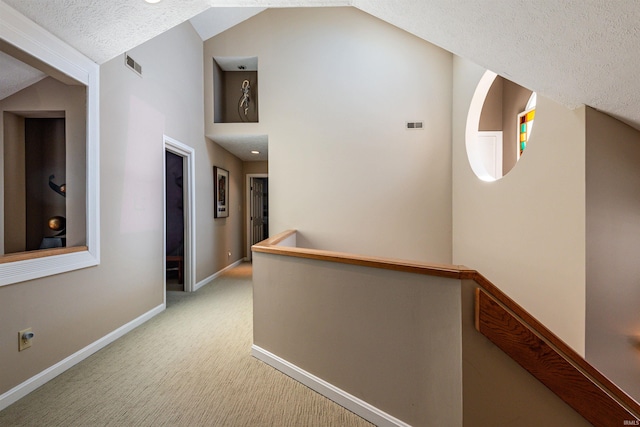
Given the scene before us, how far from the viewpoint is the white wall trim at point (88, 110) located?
1771 millimetres

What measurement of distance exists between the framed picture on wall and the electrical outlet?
3221mm

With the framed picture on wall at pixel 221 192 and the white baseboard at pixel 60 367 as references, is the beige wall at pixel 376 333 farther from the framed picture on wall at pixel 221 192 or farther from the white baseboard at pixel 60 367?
the framed picture on wall at pixel 221 192

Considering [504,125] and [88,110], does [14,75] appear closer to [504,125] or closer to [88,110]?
[88,110]

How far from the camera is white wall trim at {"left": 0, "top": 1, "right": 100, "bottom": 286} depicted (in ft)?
5.81

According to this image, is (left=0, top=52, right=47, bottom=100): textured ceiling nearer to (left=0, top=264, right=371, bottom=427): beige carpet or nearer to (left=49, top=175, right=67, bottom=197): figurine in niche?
(left=49, top=175, right=67, bottom=197): figurine in niche

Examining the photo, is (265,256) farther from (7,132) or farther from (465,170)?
(465,170)

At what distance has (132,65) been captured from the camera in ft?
9.63

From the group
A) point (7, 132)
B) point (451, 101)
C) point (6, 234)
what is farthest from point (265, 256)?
point (451, 101)

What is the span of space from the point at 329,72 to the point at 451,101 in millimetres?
1864

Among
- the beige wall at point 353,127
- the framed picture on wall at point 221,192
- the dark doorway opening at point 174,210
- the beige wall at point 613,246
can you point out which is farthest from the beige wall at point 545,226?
the dark doorway opening at point 174,210

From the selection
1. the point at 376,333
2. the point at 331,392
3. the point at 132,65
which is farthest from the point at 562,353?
the point at 132,65

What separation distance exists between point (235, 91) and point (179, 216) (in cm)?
235

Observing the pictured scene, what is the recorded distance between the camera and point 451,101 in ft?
14.8

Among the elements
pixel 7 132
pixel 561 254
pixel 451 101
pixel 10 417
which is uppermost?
pixel 451 101
